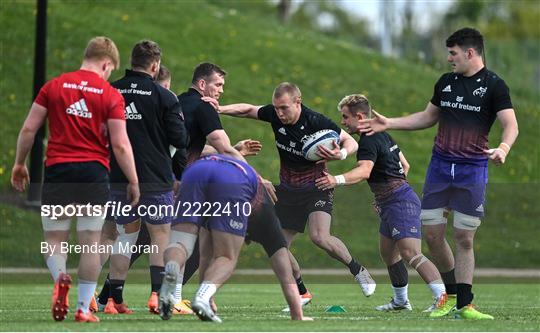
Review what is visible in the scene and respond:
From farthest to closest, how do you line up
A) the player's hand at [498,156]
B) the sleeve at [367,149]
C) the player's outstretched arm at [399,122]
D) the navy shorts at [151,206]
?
the sleeve at [367,149], the navy shorts at [151,206], the player's outstretched arm at [399,122], the player's hand at [498,156]

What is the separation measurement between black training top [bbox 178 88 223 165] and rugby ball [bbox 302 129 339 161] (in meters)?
0.99

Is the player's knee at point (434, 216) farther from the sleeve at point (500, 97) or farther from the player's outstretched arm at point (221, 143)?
the player's outstretched arm at point (221, 143)

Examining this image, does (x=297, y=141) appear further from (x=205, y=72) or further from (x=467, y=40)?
(x=467, y=40)

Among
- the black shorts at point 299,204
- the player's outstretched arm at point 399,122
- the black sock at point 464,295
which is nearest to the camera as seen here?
the black sock at point 464,295

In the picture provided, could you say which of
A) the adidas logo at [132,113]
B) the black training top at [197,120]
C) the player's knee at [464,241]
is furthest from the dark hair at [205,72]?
the player's knee at [464,241]

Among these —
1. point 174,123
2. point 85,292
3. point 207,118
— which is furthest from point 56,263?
point 207,118

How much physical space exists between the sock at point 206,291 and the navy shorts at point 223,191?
20.1 inches

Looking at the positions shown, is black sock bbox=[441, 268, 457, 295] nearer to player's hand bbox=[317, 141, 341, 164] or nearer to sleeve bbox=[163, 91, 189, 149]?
player's hand bbox=[317, 141, 341, 164]

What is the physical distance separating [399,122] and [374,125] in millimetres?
413

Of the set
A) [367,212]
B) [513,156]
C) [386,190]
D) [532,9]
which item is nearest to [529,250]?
[367,212]

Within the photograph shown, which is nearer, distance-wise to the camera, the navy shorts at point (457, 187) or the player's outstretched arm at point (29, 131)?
the player's outstretched arm at point (29, 131)

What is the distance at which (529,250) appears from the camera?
2341 centimetres

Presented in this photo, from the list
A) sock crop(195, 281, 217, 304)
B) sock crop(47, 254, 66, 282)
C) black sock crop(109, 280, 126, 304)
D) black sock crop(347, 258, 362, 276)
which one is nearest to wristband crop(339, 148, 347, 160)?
black sock crop(347, 258, 362, 276)

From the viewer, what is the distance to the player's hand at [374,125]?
11.4 metres
